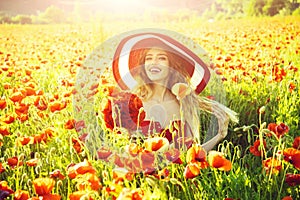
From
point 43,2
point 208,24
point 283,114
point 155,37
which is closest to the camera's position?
point 155,37

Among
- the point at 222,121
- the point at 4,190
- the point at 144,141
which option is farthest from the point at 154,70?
the point at 4,190

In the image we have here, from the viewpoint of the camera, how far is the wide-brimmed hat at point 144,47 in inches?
33.4

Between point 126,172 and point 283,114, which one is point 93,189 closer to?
point 126,172

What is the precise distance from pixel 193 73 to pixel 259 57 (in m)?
0.41

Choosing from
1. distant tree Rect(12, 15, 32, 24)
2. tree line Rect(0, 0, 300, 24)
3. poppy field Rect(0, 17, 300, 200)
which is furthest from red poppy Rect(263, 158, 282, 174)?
distant tree Rect(12, 15, 32, 24)

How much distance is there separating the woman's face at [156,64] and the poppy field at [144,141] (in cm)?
7

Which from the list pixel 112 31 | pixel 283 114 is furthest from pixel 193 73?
pixel 112 31

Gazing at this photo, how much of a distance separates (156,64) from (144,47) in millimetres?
43

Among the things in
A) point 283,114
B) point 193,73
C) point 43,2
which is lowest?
point 283,114

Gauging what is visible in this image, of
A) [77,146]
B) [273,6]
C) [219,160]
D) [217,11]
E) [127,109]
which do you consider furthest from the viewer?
[217,11]

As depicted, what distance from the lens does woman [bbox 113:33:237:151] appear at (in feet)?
2.77

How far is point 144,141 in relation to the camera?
0.59 m

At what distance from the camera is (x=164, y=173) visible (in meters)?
0.55

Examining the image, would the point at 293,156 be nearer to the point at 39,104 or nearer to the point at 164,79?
the point at 164,79
